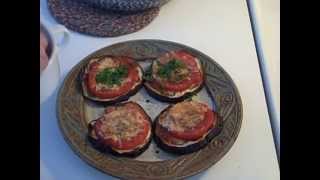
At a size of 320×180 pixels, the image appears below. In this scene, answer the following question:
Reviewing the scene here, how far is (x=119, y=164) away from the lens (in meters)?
0.88

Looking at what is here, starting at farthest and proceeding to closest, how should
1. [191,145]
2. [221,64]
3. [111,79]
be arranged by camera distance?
[221,64] → [111,79] → [191,145]

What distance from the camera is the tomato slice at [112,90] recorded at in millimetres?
980

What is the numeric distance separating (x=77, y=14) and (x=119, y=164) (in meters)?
0.42

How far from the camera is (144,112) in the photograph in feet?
3.11

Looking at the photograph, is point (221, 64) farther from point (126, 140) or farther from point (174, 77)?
point (126, 140)

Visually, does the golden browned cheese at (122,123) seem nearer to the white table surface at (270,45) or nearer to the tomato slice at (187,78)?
the tomato slice at (187,78)

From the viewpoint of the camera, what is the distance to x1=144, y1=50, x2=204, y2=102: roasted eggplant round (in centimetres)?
99

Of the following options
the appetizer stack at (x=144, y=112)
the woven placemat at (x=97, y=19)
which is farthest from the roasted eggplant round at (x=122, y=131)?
the woven placemat at (x=97, y=19)

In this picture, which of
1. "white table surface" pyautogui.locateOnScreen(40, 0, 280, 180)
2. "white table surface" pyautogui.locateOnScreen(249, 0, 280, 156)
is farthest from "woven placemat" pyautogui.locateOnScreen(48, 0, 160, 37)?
"white table surface" pyautogui.locateOnScreen(249, 0, 280, 156)

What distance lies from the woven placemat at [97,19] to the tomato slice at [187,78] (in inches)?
5.9

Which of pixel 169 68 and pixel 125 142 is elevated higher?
pixel 169 68

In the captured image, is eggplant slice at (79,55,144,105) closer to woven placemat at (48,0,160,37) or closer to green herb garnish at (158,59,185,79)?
green herb garnish at (158,59,185,79)

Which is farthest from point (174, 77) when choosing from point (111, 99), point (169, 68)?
point (111, 99)

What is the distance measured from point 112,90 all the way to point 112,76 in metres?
0.03
